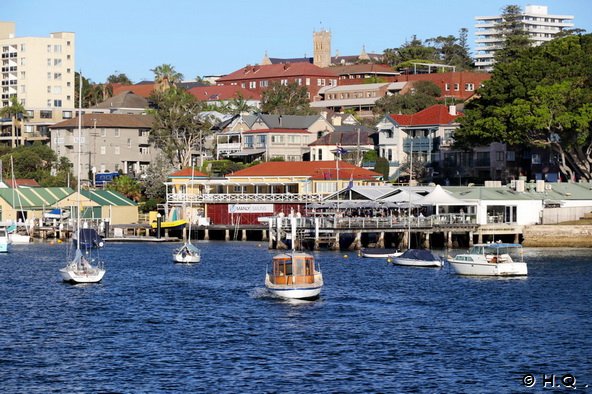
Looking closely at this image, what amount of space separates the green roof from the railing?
16678mm

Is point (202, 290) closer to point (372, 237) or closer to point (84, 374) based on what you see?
point (84, 374)

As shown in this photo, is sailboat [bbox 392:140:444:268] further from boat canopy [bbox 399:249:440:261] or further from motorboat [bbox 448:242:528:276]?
motorboat [bbox 448:242:528:276]

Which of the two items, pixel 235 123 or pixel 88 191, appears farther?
pixel 235 123

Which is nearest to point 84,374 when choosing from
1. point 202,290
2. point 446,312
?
point 446,312

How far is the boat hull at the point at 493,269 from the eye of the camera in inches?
3438

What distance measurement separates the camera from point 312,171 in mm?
141000

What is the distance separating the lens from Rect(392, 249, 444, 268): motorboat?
96125 mm

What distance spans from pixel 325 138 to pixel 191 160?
77.4ft

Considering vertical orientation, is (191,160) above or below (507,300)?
above

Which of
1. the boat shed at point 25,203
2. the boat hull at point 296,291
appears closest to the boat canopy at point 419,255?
the boat hull at point 296,291

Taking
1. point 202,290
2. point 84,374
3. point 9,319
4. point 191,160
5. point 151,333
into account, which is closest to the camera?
point 84,374

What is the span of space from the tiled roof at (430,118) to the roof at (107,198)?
3810 cm

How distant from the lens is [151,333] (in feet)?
201

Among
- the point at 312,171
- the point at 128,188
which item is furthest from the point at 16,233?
the point at 312,171
